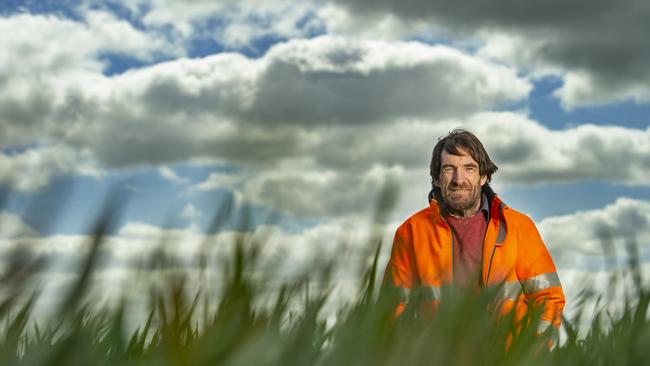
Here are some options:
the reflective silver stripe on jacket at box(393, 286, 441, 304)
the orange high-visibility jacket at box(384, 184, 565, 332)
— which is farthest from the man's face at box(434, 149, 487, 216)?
the reflective silver stripe on jacket at box(393, 286, 441, 304)

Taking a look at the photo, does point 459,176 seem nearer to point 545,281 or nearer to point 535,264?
point 535,264

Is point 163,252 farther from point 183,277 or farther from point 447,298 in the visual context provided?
point 447,298

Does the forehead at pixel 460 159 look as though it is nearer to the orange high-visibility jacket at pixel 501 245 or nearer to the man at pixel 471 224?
the man at pixel 471 224

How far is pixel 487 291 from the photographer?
1.63 meters

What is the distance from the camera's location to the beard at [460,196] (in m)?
5.51

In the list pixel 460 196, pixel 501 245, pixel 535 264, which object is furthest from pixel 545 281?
pixel 460 196

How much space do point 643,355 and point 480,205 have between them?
3759mm

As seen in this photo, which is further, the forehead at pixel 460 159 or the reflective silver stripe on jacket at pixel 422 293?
the forehead at pixel 460 159

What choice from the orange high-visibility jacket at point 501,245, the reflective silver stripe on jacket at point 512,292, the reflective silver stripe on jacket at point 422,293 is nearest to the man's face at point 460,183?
the orange high-visibility jacket at point 501,245

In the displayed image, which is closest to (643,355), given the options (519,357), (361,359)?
(519,357)

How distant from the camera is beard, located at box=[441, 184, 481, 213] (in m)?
5.51

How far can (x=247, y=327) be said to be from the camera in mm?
1068

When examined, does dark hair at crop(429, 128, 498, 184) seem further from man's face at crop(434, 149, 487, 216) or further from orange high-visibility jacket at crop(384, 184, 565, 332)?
orange high-visibility jacket at crop(384, 184, 565, 332)

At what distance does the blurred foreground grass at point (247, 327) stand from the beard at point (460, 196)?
3.82 metres
